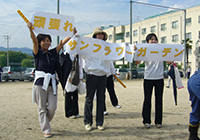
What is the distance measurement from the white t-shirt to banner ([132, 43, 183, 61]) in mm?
100

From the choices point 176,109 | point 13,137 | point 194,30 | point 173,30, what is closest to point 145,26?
point 173,30

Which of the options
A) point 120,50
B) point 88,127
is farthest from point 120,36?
point 88,127

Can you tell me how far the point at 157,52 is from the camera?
515 centimetres

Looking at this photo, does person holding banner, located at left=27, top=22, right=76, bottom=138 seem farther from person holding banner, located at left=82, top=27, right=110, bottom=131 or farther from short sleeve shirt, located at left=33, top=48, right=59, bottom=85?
person holding banner, located at left=82, top=27, right=110, bottom=131

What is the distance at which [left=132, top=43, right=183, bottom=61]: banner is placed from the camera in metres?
5.07

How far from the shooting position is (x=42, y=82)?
13.8ft

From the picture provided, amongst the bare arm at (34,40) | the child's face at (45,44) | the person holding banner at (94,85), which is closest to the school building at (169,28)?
the person holding banner at (94,85)

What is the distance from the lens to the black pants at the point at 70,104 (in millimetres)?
5742

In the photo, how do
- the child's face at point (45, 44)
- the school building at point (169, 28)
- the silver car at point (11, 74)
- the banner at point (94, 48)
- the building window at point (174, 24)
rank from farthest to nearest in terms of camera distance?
the building window at point (174, 24) → the school building at point (169, 28) → the silver car at point (11, 74) → the banner at point (94, 48) → the child's face at point (45, 44)

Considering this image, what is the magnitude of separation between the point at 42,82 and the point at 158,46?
285cm

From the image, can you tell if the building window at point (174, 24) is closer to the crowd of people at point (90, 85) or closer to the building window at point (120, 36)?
the building window at point (120, 36)

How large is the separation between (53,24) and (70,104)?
230 centimetres

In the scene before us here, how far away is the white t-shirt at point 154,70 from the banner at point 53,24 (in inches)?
75.4

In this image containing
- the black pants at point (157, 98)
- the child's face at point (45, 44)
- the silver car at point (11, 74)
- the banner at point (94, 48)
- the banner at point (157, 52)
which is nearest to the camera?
the child's face at point (45, 44)
